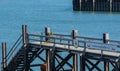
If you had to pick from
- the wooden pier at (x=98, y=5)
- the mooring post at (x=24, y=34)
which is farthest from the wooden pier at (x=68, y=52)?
the wooden pier at (x=98, y=5)

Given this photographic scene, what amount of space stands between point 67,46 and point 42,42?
196 cm

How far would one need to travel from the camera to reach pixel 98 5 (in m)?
133

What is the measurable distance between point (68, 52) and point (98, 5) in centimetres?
10758

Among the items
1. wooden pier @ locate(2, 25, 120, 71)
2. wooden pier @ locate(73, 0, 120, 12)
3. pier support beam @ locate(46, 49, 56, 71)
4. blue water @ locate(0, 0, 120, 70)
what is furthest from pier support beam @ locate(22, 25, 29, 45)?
wooden pier @ locate(73, 0, 120, 12)

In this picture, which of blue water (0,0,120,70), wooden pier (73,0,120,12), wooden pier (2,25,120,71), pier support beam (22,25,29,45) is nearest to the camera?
wooden pier (2,25,120,71)

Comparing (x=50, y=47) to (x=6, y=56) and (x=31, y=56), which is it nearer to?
(x=31, y=56)

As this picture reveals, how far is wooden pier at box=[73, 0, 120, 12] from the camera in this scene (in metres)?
130

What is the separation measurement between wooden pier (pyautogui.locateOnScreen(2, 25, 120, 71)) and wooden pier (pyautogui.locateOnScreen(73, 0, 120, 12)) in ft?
330

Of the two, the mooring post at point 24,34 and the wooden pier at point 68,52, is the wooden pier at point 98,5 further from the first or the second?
the mooring post at point 24,34

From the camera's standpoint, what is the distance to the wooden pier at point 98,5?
13000 centimetres

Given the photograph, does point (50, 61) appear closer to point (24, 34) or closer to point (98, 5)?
point (24, 34)

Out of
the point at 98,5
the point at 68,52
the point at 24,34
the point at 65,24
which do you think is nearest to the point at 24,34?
the point at 24,34

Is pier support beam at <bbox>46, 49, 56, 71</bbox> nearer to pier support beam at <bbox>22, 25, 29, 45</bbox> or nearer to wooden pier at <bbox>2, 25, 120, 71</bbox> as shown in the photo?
wooden pier at <bbox>2, 25, 120, 71</bbox>

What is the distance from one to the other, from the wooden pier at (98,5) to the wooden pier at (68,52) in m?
101
